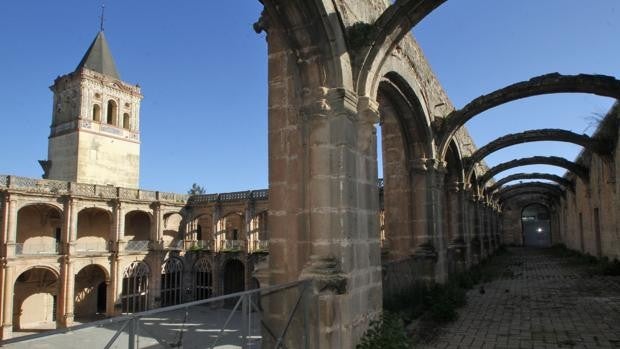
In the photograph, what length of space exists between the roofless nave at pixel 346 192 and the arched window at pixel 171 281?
40.9 inches

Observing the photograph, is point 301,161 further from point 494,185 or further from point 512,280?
point 494,185

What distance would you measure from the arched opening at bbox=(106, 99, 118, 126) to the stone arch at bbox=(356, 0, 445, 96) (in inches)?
1339

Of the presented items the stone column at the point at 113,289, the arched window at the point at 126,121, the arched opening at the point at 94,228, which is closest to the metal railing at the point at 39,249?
the arched opening at the point at 94,228

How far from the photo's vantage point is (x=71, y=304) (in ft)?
76.9

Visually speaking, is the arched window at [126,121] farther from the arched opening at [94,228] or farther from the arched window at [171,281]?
the arched window at [171,281]

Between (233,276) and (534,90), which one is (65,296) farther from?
(534,90)

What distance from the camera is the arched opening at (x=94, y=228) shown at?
26344 mm

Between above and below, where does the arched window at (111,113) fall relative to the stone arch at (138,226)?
above

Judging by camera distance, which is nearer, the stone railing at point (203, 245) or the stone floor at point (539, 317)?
the stone floor at point (539, 317)

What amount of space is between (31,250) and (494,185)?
25.4 m

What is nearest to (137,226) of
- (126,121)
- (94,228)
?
(94,228)

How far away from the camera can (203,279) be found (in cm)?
2991

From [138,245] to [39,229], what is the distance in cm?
556

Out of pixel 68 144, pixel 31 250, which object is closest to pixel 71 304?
pixel 31 250
